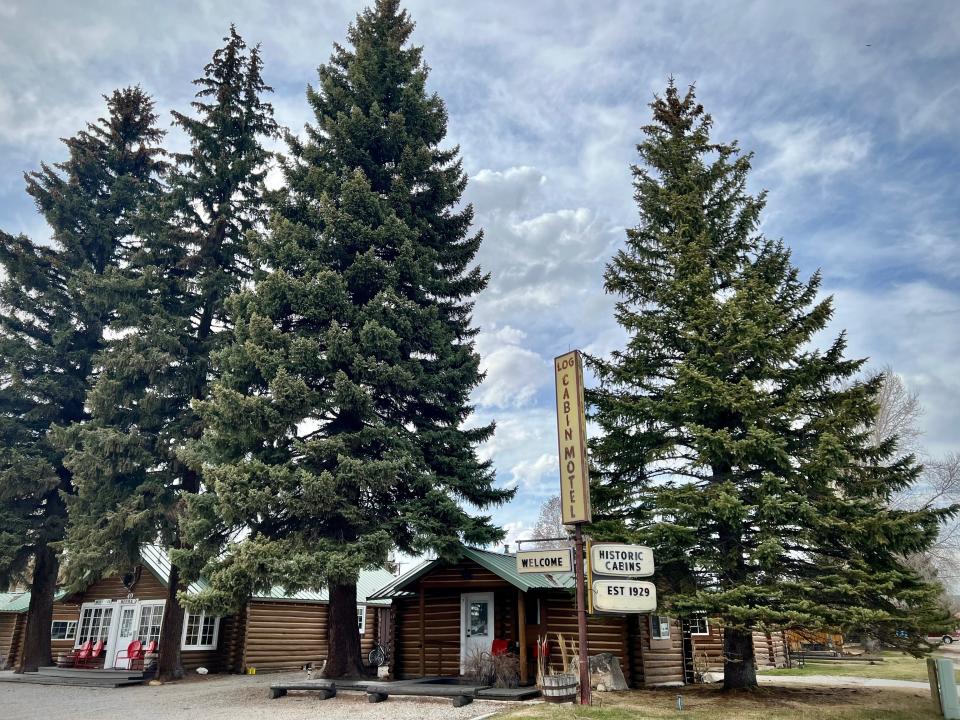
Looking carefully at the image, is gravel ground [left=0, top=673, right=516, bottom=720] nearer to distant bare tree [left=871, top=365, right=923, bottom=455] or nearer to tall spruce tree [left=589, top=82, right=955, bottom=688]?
tall spruce tree [left=589, top=82, right=955, bottom=688]

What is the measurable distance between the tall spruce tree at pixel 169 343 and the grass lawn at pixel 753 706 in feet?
42.9

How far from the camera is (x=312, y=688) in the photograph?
15.4 meters

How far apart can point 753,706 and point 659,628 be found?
20.3 ft

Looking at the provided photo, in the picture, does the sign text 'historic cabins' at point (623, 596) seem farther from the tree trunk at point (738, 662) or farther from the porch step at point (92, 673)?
the porch step at point (92, 673)

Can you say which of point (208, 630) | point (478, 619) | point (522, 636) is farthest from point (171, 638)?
point (522, 636)

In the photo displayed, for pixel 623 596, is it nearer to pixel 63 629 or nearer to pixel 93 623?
pixel 93 623

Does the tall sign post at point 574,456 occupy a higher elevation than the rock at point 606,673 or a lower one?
higher

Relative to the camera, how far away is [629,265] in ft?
55.4

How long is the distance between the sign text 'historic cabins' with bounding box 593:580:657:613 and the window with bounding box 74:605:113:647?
879 inches

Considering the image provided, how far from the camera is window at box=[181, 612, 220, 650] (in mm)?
23844

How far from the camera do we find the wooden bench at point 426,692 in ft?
44.4

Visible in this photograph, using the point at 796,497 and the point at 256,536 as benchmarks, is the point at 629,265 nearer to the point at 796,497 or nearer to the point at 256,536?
the point at 796,497

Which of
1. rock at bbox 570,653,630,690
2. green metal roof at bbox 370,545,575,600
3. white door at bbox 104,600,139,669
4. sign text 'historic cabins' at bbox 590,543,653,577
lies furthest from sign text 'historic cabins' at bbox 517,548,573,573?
white door at bbox 104,600,139,669

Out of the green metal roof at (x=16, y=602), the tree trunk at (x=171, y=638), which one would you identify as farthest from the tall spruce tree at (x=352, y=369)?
the green metal roof at (x=16, y=602)
